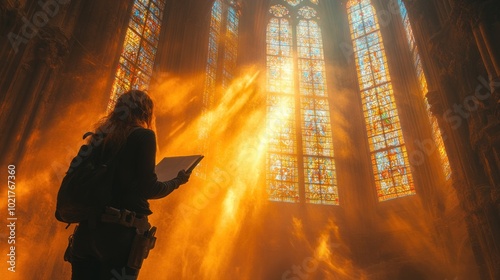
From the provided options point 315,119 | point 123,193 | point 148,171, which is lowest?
point 123,193

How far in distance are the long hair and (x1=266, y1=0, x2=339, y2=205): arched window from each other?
10638 mm

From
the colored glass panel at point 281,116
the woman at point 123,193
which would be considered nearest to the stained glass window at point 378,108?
the colored glass panel at point 281,116

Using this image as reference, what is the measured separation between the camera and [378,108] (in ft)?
46.0

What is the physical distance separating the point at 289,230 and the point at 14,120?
26.8 feet

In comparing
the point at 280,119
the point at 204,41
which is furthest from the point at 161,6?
the point at 280,119

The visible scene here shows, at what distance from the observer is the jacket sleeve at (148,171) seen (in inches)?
77.6

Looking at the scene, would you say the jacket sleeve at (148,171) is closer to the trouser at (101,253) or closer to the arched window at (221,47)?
the trouser at (101,253)

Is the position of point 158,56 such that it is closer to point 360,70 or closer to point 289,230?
point 289,230

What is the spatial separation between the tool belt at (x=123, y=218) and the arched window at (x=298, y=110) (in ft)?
35.6

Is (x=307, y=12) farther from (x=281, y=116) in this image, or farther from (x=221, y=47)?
(x=281, y=116)

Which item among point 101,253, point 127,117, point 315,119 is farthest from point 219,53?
point 101,253

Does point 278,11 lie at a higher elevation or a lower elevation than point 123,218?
higher

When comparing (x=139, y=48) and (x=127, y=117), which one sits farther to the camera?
(x=139, y=48)

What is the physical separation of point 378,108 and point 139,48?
8521 millimetres
